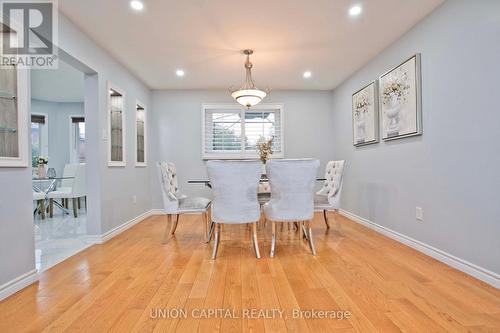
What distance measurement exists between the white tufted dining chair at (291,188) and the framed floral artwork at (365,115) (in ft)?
5.28

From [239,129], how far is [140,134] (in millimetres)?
1863

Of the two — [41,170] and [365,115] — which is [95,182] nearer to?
[41,170]

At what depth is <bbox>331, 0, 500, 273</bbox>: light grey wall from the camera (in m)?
2.01

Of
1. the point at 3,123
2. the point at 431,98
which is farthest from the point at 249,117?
the point at 3,123

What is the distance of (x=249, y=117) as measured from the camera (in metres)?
5.33

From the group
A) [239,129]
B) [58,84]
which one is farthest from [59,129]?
[239,129]

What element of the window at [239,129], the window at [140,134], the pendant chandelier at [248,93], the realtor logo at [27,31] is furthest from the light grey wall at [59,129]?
the pendant chandelier at [248,93]

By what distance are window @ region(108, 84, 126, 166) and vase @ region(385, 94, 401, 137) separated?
3.63m

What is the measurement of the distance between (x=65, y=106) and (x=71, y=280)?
18.6 feet

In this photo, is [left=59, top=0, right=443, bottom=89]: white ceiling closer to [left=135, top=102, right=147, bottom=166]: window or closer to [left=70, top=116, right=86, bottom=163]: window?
[left=135, top=102, right=147, bottom=166]: window

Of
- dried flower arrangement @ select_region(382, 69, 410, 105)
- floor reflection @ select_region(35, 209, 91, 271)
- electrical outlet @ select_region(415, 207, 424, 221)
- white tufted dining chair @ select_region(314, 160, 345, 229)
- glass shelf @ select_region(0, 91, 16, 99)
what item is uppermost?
dried flower arrangement @ select_region(382, 69, 410, 105)

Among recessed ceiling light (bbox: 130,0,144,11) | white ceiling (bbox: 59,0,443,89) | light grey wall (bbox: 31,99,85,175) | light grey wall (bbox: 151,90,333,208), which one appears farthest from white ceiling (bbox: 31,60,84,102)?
recessed ceiling light (bbox: 130,0,144,11)

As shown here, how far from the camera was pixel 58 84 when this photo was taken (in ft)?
16.3

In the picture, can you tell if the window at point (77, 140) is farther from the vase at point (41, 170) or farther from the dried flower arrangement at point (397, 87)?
the dried flower arrangement at point (397, 87)
